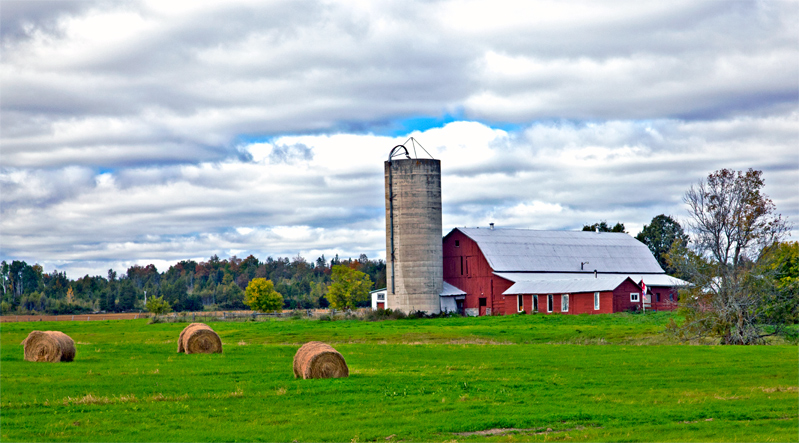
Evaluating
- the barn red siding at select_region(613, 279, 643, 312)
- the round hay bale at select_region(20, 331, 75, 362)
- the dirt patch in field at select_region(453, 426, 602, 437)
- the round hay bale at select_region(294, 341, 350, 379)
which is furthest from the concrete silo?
the dirt patch in field at select_region(453, 426, 602, 437)

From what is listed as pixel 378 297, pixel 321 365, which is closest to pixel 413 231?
pixel 378 297

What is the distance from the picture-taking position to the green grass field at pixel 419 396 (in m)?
16.7

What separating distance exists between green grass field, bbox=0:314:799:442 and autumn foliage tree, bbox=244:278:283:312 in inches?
2793

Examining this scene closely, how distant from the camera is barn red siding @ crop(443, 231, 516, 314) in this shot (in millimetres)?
82625

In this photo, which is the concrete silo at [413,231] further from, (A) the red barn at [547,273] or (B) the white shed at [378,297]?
(B) the white shed at [378,297]

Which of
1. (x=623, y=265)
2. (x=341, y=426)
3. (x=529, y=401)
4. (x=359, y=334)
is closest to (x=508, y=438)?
(x=341, y=426)

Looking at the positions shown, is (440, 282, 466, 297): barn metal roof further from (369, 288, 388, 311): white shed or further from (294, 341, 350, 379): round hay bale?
(294, 341, 350, 379): round hay bale

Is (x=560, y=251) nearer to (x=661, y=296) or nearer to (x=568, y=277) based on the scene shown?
(x=568, y=277)

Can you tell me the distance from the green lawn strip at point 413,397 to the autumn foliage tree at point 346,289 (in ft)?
212

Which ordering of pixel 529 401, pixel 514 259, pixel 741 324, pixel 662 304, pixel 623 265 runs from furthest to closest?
pixel 623 265
pixel 514 259
pixel 662 304
pixel 741 324
pixel 529 401

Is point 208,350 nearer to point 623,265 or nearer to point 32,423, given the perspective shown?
point 32,423

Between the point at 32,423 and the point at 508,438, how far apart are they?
9.79 meters

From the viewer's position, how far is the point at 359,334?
5278 cm

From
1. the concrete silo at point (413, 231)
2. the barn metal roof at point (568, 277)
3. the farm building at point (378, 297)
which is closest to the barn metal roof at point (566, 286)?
the barn metal roof at point (568, 277)
